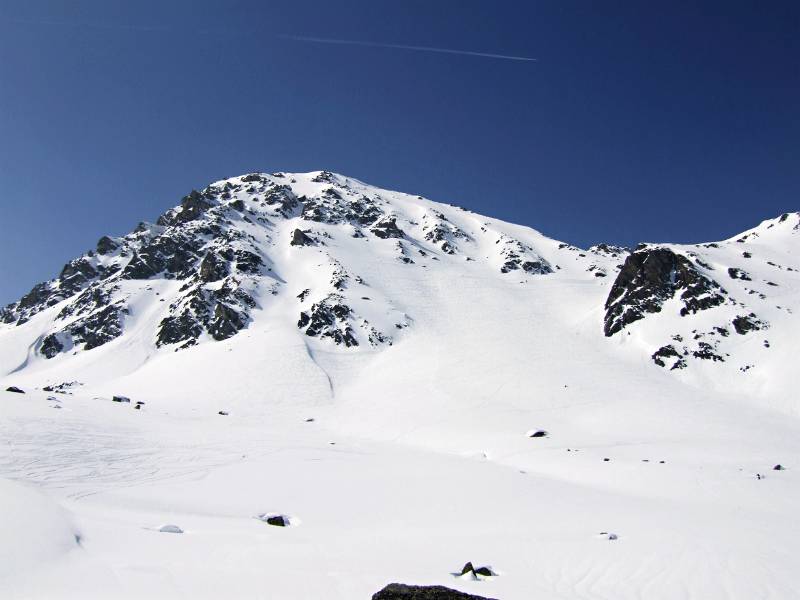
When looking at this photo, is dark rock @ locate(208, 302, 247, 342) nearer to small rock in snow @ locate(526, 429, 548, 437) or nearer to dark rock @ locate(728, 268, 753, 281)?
small rock in snow @ locate(526, 429, 548, 437)

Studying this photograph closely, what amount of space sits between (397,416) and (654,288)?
46540 millimetres

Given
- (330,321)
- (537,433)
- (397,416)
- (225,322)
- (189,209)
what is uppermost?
(189,209)

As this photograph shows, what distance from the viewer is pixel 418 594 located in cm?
830

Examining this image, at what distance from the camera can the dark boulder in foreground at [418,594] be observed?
8227 millimetres

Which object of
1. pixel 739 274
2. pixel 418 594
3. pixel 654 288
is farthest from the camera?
pixel 654 288

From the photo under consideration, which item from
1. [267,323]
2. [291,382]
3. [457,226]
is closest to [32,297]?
[267,323]

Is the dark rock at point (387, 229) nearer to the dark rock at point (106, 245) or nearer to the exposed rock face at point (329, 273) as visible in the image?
the exposed rock face at point (329, 273)

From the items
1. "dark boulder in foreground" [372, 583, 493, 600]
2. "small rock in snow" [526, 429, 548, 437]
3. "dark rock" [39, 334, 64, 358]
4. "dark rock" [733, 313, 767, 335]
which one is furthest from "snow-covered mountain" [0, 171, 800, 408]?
"dark boulder in foreground" [372, 583, 493, 600]

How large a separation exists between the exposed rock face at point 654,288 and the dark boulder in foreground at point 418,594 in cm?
6705

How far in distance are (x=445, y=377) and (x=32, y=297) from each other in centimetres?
11544

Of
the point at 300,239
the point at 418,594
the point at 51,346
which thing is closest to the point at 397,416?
the point at 418,594

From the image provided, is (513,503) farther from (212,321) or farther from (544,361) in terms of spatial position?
(212,321)

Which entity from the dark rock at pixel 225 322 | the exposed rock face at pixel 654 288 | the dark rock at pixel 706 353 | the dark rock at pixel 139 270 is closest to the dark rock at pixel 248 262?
the dark rock at pixel 225 322

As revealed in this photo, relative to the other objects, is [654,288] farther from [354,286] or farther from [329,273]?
[329,273]
